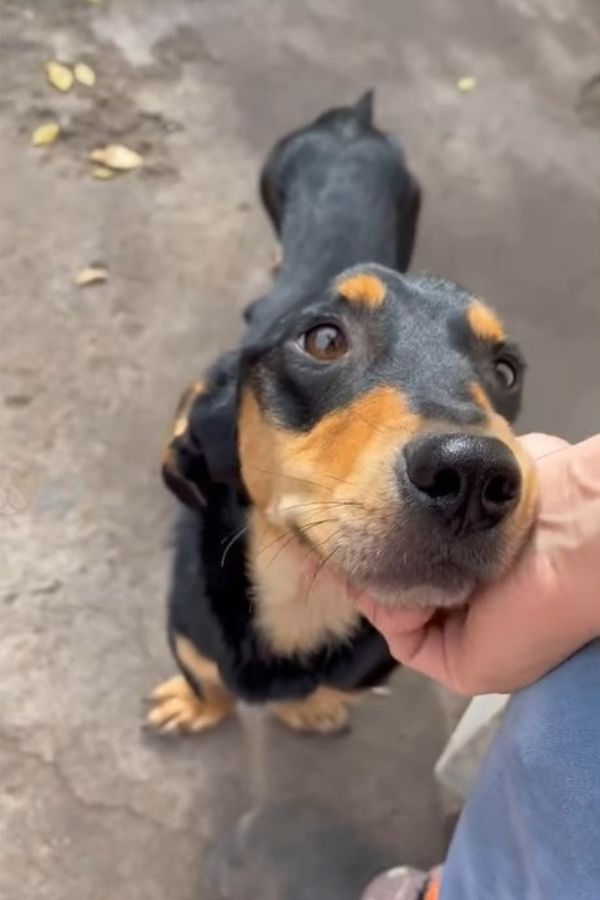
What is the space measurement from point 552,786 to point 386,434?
0.50 meters

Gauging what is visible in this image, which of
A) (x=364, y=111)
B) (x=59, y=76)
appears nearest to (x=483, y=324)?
(x=364, y=111)

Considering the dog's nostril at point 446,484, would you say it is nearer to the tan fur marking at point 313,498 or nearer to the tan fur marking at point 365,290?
the tan fur marking at point 313,498

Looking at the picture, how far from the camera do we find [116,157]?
11.2 feet

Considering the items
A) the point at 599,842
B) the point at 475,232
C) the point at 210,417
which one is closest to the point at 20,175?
the point at 475,232

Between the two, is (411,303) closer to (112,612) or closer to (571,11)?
(112,612)

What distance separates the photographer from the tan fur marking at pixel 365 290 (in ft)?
5.95

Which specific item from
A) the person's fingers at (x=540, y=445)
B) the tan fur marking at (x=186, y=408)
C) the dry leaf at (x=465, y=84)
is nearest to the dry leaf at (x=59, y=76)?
the dry leaf at (x=465, y=84)

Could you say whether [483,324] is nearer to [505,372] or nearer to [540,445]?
[505,372]

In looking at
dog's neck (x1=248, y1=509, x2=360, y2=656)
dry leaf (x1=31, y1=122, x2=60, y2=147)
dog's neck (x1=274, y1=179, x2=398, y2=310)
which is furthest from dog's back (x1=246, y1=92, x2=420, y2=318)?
dry leaf (x1=31, y1=122, x2=60, y2=147)

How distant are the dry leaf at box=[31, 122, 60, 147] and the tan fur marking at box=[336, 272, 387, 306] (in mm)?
1928

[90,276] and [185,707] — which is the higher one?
[90,276]

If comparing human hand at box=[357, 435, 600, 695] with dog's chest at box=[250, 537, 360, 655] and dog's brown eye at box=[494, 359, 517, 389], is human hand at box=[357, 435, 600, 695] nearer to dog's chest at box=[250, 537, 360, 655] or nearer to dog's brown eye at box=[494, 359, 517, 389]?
dog's brown eye at box=[494, 359, 517, 389]

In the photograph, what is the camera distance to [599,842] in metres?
1.35

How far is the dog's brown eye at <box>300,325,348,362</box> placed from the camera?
1.78 metres
